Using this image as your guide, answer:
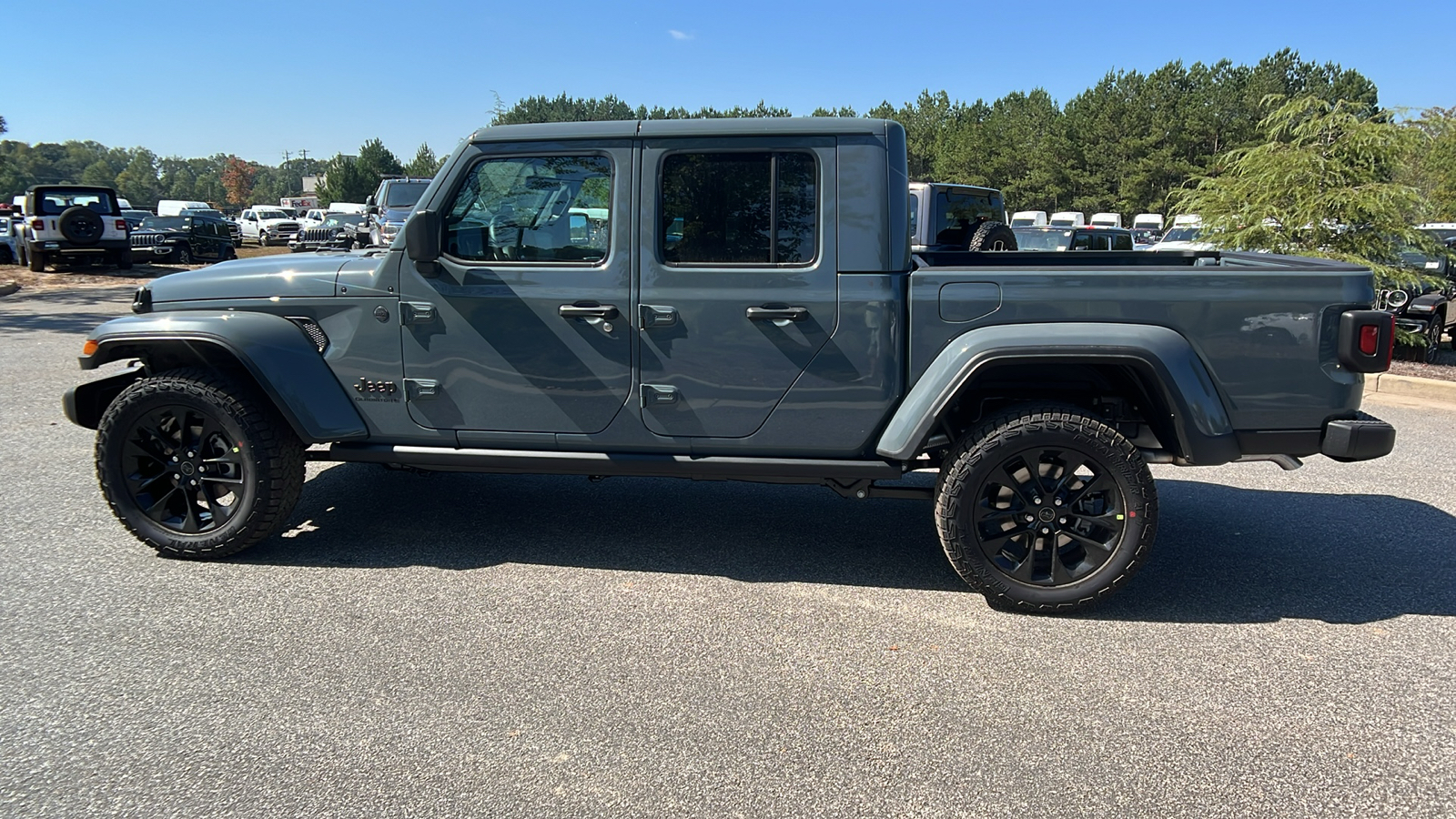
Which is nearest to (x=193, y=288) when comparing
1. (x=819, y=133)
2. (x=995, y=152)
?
(x=819, y=133)

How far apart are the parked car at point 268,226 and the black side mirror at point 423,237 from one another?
34374 millimetres

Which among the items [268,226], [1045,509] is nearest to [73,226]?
[268,226]

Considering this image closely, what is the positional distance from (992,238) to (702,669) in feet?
32.6

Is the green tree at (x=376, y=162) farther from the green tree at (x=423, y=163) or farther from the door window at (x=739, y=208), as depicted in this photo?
the door window at (x=739, y=208)

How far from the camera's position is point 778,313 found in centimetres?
378

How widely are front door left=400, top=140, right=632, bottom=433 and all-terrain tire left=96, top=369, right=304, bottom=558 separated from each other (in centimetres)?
70

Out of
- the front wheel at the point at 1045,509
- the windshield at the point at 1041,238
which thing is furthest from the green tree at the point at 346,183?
the front wheel at the point at 1045,509

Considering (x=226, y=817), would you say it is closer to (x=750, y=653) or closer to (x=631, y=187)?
(x=750, y=653)

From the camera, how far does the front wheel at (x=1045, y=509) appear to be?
3.63 meters

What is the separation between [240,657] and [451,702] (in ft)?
2.98

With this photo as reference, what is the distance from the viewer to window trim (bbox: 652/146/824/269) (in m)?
3.81

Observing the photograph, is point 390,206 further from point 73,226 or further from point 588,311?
point 588,311

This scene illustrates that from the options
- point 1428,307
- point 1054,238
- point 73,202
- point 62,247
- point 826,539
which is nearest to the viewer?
point 826,539

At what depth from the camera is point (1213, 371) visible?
11.8 feet
